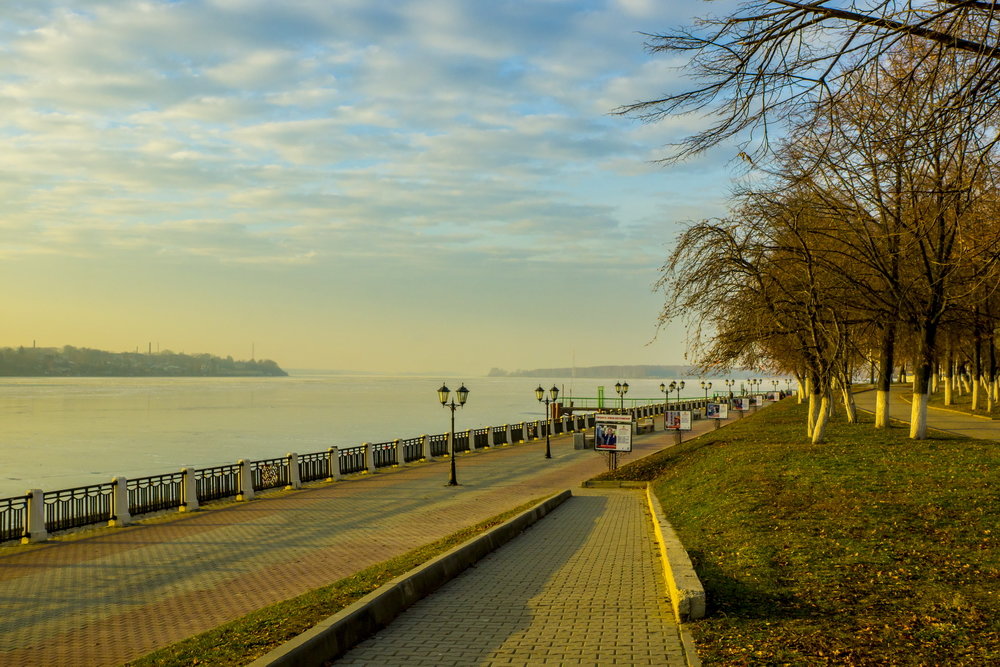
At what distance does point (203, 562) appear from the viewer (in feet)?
46.2

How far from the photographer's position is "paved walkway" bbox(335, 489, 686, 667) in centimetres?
692

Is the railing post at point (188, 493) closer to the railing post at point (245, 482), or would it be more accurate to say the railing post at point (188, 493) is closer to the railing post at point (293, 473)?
the railing post at point (245, 482)

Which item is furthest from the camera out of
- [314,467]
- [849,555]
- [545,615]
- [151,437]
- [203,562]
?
[151,437]

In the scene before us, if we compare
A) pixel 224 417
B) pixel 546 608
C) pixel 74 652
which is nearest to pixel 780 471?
pixel 546 608

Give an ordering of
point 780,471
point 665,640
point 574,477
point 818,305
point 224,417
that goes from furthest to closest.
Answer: point 224,417 < point 574,477 < point 818,305 < point 780,471 < point 665,640

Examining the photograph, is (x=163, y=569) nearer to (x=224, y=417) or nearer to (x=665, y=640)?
(x=665, y=640)

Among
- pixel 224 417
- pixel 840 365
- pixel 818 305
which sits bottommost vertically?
pixel 224 417

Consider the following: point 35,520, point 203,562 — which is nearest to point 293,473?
point 35,520

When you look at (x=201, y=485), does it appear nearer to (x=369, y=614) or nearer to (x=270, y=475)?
(x=270, y=475)

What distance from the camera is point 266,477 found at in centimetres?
2433

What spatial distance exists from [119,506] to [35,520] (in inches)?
88.3

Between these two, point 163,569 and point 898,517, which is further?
point 163,569

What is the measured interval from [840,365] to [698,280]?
612cm

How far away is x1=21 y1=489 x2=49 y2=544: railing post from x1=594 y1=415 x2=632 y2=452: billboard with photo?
1483 cm
